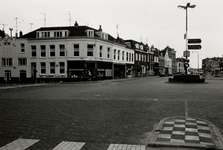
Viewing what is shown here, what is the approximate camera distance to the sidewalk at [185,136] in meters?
5.80

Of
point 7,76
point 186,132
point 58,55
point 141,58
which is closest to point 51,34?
point 58,55

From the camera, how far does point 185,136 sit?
6.55 metres

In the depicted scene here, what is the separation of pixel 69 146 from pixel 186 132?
3555 millimetres

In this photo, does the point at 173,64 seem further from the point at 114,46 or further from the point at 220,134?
the point at 220,134

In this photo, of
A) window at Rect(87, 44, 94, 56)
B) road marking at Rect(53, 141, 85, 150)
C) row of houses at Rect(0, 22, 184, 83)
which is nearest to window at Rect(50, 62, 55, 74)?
row of houses at Rect(0, 22, 184, 83)

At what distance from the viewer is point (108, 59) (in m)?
50.2

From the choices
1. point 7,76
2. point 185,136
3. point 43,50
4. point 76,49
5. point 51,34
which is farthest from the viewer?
point 7,76

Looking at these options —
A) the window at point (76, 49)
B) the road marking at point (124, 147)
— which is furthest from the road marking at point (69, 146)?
the window at point (76, 49)

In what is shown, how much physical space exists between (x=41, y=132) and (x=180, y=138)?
173 inches

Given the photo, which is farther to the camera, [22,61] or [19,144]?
[22,61]

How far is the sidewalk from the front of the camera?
580cm

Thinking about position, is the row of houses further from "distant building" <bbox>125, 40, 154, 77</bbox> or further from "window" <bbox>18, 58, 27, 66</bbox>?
"distant building" <bbox>125, 40, 154, 77</bbox>

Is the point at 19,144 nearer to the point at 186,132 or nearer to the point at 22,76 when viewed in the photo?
the point at 186,132

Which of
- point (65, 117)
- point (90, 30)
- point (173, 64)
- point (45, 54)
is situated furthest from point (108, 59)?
point (173, 64)
